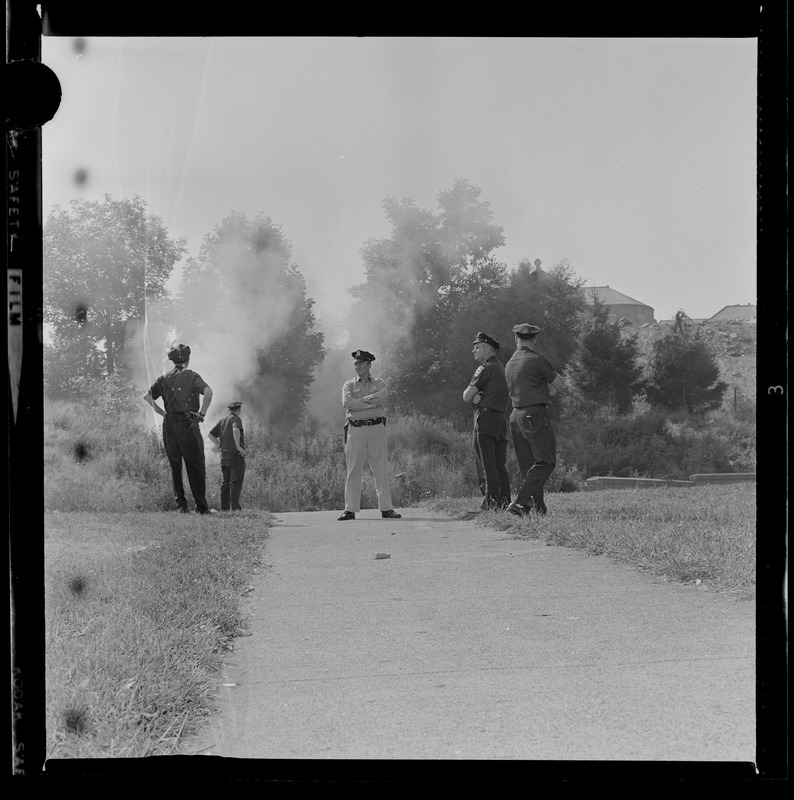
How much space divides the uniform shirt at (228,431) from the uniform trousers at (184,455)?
6 centimetres

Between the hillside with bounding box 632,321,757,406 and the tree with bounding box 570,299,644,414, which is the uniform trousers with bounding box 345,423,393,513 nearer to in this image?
the tree with bounding box 570,299,644,414

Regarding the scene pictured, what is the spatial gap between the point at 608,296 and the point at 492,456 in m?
0.74

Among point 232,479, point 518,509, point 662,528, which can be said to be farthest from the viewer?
point 662,528

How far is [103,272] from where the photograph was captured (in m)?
2.56

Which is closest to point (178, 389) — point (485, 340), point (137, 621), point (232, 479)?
point (232, 479)

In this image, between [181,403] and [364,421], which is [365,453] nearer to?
[364,421]

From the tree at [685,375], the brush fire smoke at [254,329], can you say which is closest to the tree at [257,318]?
the brush fire smoke at [254,329]

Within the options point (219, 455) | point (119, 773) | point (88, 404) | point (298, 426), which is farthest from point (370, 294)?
point (119, 773)

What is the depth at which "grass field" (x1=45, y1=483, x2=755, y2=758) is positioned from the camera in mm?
2195

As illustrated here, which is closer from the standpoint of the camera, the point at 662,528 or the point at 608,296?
the point at 608,296

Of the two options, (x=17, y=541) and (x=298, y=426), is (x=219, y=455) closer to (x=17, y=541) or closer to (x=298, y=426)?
A: (x=298, y=426)

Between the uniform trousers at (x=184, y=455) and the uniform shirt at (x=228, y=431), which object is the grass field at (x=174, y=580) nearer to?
the uniform trousers at (x=184, y=455)

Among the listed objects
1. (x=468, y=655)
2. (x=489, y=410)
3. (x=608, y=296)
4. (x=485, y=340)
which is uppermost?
(x=608, y=296)

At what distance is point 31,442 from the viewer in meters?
1.80
